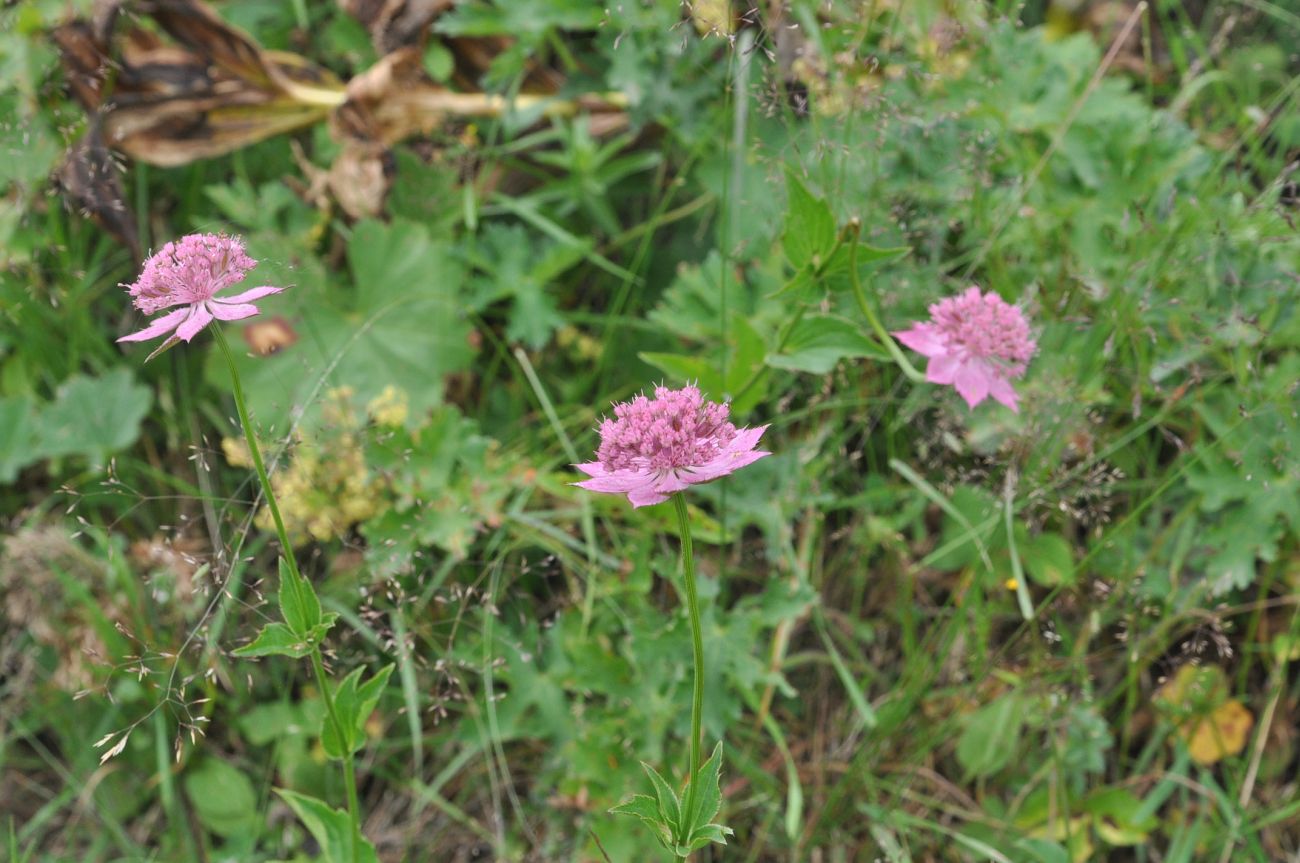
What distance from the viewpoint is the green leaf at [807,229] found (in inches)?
59.3

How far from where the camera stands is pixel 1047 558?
1.91 m

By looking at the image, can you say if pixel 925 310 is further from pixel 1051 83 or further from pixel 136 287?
pixel 136 287

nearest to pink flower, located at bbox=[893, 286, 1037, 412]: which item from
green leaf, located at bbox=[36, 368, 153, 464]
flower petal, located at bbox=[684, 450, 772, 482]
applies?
flower petal, located at bbox=[684, 450, 772, 482]

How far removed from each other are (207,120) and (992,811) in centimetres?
220

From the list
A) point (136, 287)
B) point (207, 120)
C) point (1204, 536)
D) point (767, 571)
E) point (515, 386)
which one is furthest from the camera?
point (207, 120)

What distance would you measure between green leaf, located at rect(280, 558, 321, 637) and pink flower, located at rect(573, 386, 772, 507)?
37 centimetres

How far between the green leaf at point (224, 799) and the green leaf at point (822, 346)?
51.1 inches

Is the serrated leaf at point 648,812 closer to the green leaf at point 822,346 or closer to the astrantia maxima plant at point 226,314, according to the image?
the astrantia maxima plant at point 226,314

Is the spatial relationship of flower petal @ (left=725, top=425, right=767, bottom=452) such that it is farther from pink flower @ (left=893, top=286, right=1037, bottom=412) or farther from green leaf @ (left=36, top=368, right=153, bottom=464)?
green leaf @ (left=36, top=368, right=153, bottom=464)

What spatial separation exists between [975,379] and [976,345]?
5cm

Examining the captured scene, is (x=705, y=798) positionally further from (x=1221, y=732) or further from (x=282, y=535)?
(x=1221, y=732)

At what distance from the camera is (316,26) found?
277 cm

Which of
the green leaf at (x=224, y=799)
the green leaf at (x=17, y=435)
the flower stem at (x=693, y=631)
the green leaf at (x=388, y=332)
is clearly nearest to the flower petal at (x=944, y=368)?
the flower stem at (x=693, y=631)

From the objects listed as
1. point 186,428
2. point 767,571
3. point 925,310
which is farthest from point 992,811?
point 186,428
